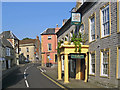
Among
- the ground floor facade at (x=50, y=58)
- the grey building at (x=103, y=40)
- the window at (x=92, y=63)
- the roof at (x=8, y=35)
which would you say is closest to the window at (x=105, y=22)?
the grey building at (x=103, y=40)

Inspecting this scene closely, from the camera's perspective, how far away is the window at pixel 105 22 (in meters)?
10.9

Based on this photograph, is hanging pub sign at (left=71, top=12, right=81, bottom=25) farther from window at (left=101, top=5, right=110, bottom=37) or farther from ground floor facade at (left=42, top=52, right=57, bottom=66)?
ground floor facade at (left=42, top=52, right=57, bottom=66)

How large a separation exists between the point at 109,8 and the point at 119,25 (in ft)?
5.22

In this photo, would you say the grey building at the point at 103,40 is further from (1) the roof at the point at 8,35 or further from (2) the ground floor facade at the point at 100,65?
(1) the roof at the point at 8,35

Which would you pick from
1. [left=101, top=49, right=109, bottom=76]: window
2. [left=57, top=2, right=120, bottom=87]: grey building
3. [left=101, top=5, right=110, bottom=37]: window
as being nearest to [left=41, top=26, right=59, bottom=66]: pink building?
[left=57, top=2, right=120, bottom=87]: grey building

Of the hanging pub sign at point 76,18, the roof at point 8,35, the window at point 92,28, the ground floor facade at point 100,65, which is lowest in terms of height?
the ground floor facade at point 100,65

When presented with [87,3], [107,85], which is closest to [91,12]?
[87,3]

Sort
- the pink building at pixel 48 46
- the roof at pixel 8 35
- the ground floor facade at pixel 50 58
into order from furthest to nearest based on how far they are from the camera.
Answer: the roof at pixel 8 35 < the pink building at pixel 48 46 < the ground floor facade at pixel 50 58

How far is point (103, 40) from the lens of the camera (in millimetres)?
11406

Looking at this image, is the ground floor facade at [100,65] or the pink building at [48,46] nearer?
the ground floor facade at [100,65]

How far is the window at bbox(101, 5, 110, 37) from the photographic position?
10.9 meters

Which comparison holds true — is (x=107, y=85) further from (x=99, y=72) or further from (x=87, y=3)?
(x=87, y=3)

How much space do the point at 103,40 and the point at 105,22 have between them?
4.01 feet

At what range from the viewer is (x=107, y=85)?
35.4 feet
